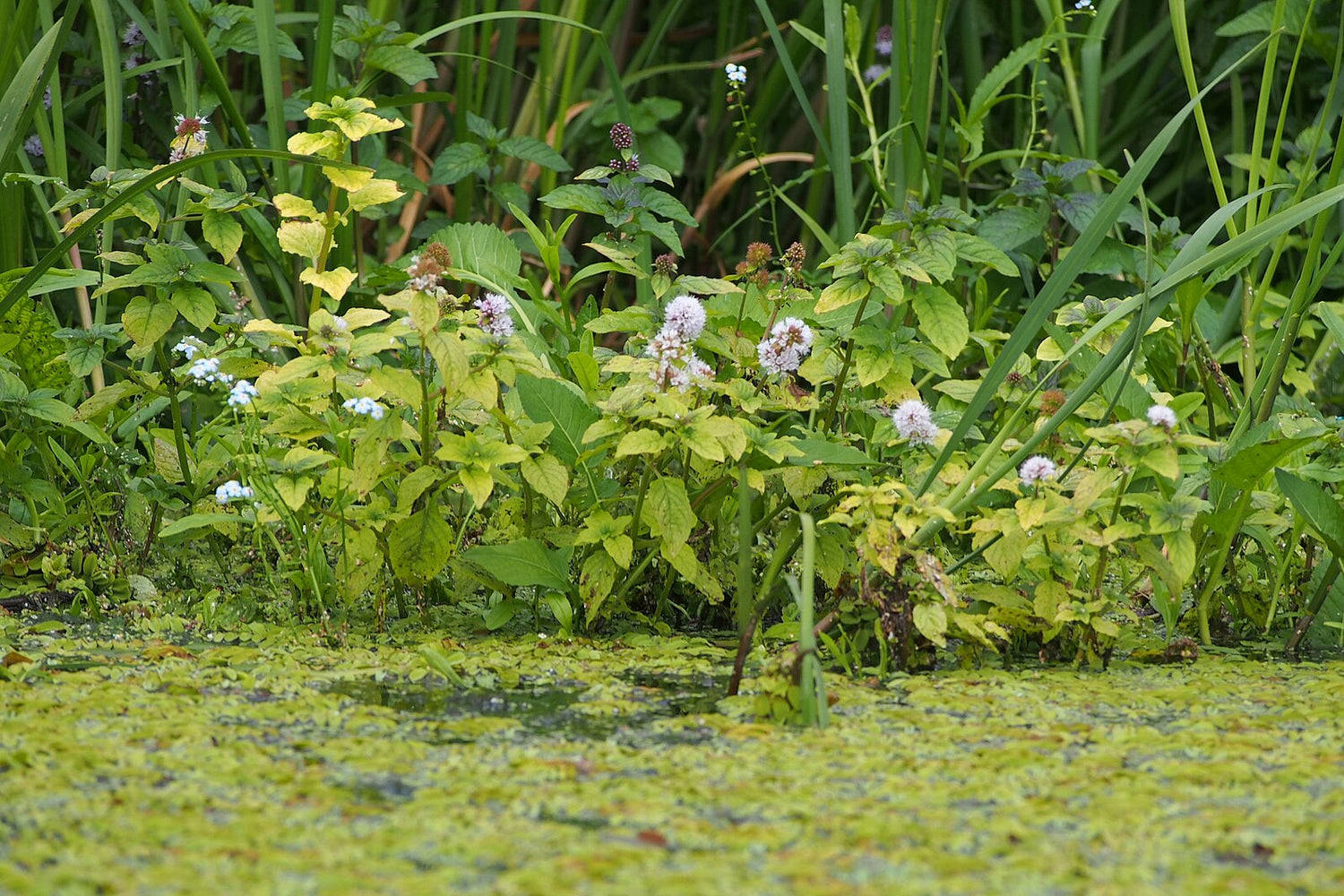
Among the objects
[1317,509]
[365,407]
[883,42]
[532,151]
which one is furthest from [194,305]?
[883,42]

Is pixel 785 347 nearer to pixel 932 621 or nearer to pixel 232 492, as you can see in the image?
pixel 932 621

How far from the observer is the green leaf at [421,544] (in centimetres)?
203

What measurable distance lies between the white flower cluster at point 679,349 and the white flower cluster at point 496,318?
207 millimetres

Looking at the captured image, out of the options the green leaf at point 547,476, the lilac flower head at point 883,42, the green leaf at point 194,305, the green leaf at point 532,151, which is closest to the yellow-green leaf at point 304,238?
the green leaf at point 194,305

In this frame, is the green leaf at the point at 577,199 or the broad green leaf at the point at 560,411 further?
the green leaf at the point at 577,199

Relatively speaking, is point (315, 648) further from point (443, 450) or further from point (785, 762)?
point (785, 762)

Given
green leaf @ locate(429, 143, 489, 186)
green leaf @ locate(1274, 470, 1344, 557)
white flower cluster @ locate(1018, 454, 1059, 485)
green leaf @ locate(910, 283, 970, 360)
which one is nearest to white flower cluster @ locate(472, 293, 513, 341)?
green leaf @ locate(910, 283, 970, 360)

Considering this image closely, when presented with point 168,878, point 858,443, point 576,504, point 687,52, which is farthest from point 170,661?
point 687,52

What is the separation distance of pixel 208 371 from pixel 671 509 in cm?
73

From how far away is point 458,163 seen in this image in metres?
3.23

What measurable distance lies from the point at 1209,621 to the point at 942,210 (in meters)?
0.80

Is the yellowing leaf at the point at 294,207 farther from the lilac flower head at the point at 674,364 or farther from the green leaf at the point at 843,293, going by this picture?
the green leaf at the point at 843,293

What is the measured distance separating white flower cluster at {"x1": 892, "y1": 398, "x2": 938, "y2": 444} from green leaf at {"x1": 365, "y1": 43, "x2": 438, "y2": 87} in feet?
4.83

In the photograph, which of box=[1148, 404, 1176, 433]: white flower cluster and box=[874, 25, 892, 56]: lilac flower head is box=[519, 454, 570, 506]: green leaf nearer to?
box=[1148, 404, 1176, 433]: white flower cluster
